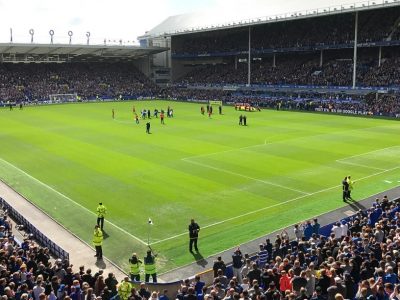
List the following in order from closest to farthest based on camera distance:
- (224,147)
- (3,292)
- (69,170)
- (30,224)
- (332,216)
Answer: (3,292) < (30,224) < (332,216) < (69,170) < (224,147)

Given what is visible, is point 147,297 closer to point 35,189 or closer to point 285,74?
point 35,189

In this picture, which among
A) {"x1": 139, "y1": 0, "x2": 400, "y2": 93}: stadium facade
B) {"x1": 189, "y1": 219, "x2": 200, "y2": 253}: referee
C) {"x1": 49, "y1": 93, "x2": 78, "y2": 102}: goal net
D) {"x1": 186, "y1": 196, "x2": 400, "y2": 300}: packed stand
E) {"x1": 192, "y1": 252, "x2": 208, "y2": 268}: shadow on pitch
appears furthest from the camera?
{"x1": 49, "y1": 93, "x2": 78, "y2": 102}: goal net

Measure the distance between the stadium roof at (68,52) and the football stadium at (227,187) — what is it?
1091mm

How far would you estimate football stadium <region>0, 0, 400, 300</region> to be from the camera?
41.2ft

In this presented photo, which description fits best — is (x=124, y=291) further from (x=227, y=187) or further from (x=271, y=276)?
(x=227, y=187)

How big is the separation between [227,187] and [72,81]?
259ft

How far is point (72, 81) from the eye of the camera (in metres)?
97.9

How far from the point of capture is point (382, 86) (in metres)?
68.8

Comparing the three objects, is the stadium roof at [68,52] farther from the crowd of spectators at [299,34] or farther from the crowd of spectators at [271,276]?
the crowd of spectators at [271,276]

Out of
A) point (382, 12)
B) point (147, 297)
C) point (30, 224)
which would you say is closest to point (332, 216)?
point (147, 297)

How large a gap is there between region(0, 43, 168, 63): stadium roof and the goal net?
9.42m

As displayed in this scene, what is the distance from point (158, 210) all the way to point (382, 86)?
5613 centimetres

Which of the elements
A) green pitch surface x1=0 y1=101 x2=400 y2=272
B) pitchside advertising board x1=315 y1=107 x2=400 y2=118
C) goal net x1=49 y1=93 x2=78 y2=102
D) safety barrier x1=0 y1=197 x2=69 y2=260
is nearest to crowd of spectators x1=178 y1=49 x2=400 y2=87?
pitchside advertising board x1=315 y1=107 x2=400 y2=118

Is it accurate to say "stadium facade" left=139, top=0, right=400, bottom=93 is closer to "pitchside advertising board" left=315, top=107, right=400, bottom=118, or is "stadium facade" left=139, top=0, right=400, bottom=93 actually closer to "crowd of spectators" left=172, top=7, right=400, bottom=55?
"crowd of spectators" left=172, top=7, right=400, bottom=55
